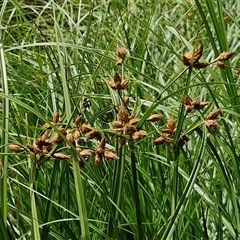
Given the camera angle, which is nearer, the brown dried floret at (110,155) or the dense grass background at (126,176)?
the brown dried floret at (110,155)

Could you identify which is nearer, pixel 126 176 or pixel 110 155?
pixel 110 155

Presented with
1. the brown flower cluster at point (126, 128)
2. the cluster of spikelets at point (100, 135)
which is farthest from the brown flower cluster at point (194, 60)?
the brown flower cluster at point (126, 128)

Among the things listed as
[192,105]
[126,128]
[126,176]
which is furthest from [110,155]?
[126,176]

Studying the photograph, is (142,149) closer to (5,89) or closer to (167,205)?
(167,205)

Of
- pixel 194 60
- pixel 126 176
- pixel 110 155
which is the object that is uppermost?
pixel 194 60

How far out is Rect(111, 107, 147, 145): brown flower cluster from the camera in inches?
31.2

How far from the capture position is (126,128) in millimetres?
789

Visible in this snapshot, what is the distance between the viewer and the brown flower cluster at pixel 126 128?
2.60 ft

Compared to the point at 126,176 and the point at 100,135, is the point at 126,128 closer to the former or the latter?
the point at 100,135

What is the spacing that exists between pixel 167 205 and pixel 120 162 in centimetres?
48

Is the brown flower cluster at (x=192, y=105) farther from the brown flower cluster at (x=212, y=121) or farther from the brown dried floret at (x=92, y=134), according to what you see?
the brown dried floret at (x=92, y=134)

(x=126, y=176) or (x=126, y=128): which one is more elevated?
(x=126, y=128)

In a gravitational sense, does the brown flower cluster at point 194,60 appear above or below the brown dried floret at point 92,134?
above

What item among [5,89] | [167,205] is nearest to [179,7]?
[167,205]
